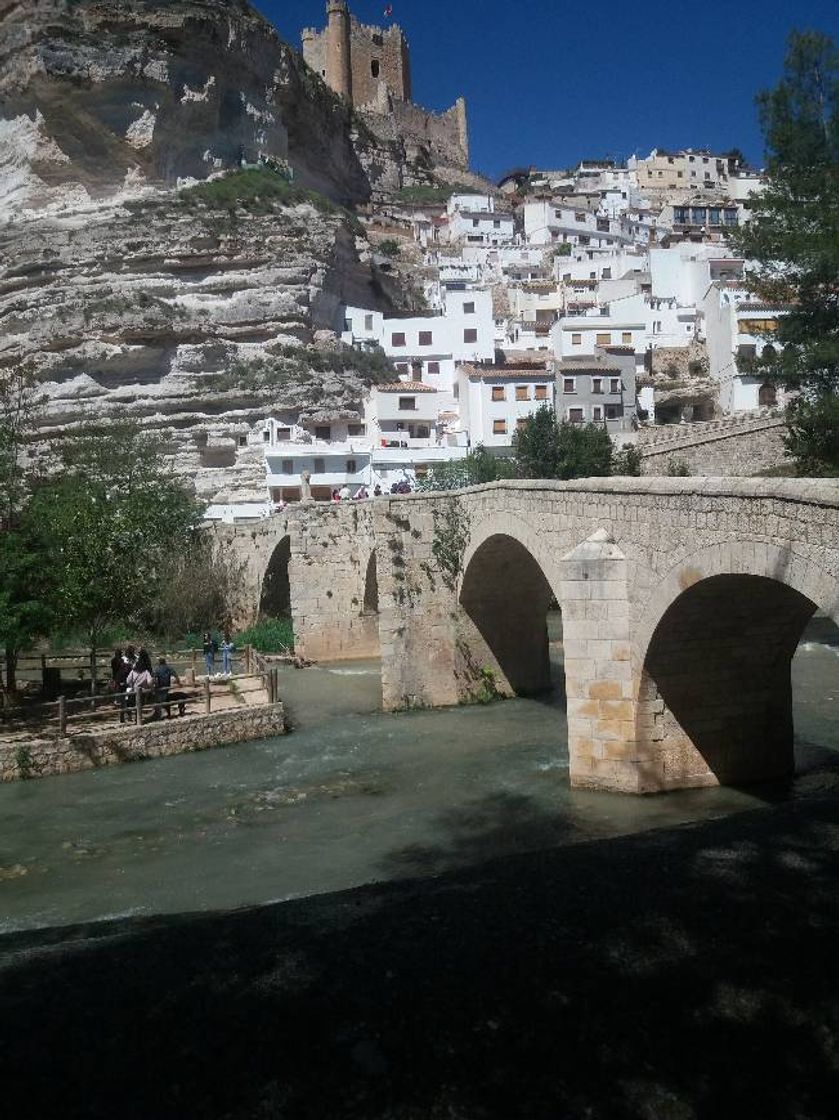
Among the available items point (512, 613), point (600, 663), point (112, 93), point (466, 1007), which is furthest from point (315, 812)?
point (112, 93)

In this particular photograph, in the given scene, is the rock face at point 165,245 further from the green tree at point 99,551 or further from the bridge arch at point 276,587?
the green tree at point 99,551

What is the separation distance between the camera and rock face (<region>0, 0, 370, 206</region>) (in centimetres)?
Result: 5247

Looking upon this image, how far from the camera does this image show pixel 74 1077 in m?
3.11

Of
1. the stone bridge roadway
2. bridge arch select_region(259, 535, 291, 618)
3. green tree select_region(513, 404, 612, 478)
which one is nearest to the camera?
the stone bridge roadway

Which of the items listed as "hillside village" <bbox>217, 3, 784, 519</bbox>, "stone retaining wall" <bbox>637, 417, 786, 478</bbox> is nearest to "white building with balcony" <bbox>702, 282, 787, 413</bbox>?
"hillside village" <bbox>217, 3, 784, 519</bbox>

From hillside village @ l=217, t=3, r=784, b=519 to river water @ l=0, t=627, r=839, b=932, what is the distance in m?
18.9

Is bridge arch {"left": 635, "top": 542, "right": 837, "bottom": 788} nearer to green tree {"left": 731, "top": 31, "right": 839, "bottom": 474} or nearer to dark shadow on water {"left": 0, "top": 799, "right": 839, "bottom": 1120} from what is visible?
dark shadow on water {"left": 0, "top": 799, "right": 839, "bottom": 1120}

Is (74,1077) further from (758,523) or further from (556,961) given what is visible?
(758,523)

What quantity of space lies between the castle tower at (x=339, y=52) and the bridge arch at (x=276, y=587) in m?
72.2

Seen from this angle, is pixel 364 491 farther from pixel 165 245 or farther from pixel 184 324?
pixel 165 245

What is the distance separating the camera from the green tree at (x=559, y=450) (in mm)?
36906

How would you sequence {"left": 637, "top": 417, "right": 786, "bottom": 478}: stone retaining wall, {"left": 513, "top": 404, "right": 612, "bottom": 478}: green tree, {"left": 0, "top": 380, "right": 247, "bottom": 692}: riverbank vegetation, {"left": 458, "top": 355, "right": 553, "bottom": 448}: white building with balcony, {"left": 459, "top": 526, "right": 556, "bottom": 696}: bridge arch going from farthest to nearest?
{"left": 458, "top": 355, "right": 553, "bottom": 448}: white building with balcony
{"left": 637, "top": 417, "right": 786, "bottom": 478}: stone retaining wall
{"left": 513, "top": 404, "right": 612, "bottom": 478}: green tree
{"left": 459, "top": 526, "right": 556, "bottom": 696}: bridge arch
{"left": 0, "top": 380, "right": 247, "bottom": 692}: riverbank vegetation

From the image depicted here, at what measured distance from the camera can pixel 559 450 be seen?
38.1 meters

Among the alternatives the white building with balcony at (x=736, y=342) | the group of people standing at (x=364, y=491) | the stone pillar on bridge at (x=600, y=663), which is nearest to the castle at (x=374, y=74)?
the white building with balcony at (x=736, y=342)
